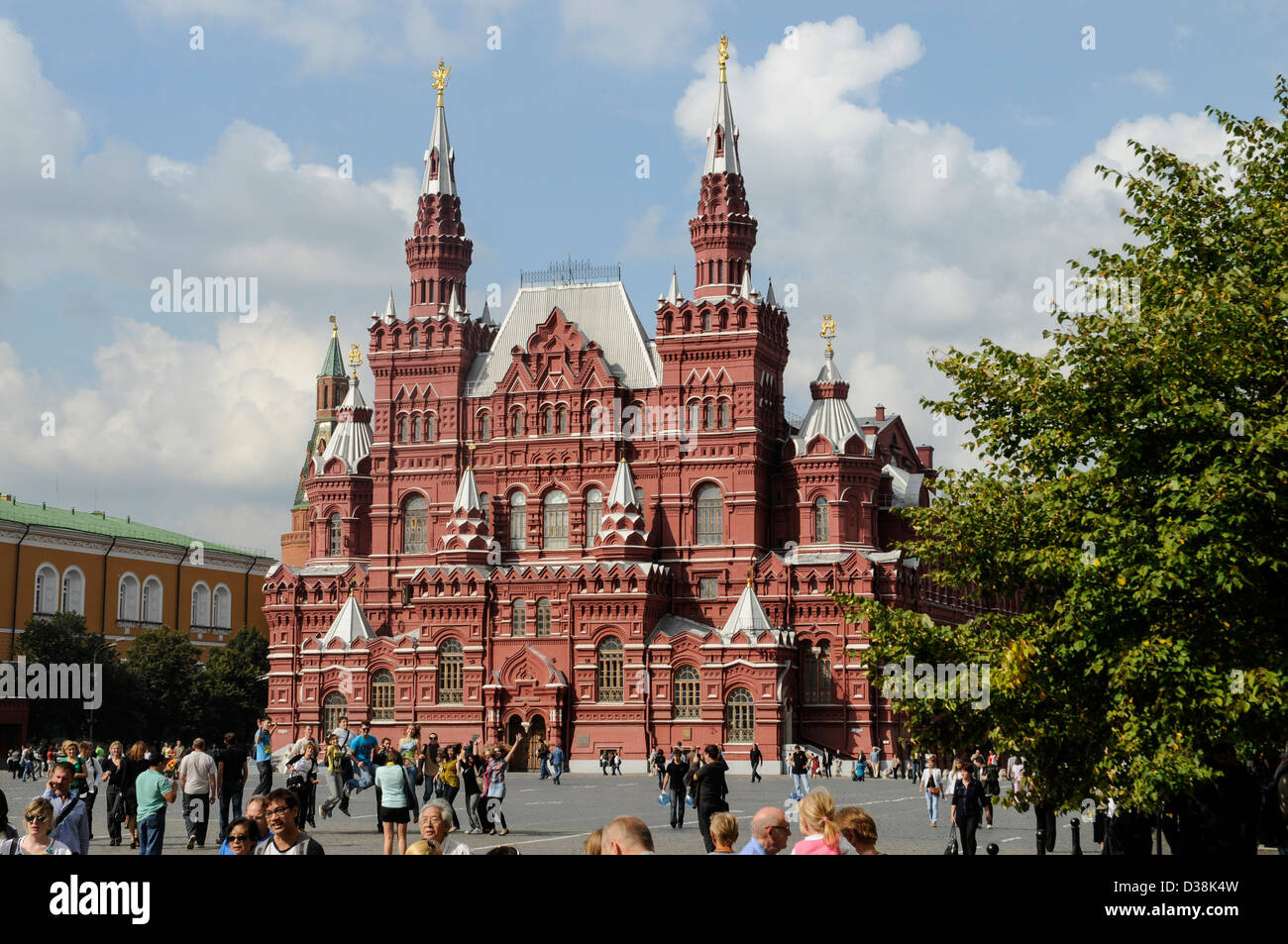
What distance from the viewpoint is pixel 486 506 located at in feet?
248

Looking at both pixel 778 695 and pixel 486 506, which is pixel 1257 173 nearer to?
pixel 778 695

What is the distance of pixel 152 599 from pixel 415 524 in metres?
29.7

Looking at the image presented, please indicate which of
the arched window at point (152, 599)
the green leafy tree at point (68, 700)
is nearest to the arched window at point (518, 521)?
the green leafy tree at point (68, 700)

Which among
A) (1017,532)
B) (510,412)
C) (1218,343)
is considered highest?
(510,412)

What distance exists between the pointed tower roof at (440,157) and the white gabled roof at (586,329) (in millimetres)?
7049

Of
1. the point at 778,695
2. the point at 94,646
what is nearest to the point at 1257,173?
the point at 778,695

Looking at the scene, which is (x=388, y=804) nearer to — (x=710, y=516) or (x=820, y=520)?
(x=820, y=520)

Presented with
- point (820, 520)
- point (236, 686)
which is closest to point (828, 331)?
point (820, 520)

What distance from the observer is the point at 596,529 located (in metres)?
73.9

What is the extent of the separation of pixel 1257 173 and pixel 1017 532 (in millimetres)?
6149

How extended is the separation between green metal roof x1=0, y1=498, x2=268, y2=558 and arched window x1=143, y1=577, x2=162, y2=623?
2746 millimetres

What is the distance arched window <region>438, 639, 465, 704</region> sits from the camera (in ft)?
235

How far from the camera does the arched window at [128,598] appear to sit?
95438 millimetres

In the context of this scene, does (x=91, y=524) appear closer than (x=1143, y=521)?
No
